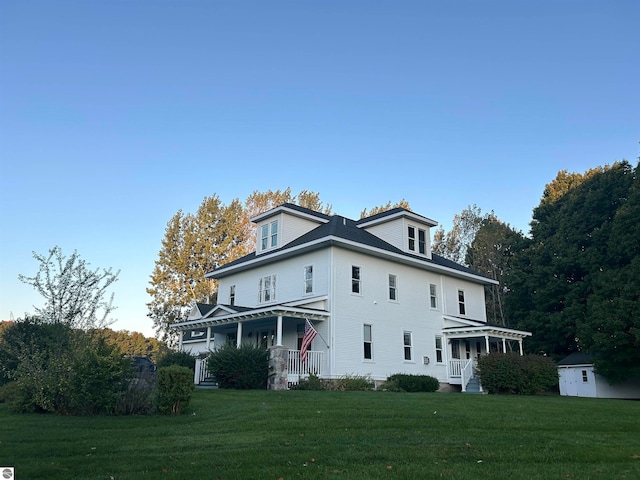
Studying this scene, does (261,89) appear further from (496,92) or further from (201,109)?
(496,92)

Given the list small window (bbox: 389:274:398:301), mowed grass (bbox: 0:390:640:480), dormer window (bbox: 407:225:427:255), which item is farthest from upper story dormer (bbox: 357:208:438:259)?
mowed grass (bbox: 0:390:640:480)

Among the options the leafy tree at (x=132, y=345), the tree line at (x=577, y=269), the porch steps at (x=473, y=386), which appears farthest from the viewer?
the tree line at (x=577, y=269)

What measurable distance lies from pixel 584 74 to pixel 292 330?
15274mm

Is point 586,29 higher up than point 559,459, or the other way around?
point 586,29

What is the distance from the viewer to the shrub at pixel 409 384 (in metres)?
20.4

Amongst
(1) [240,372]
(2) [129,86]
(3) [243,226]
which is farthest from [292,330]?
(3) [243,226]

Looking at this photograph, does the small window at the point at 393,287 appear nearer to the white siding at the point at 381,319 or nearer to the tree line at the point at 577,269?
the white siding at the point at 381,319

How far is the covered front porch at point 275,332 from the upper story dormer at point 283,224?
3.62 m

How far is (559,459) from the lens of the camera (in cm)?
671

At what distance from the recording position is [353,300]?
22172 mm

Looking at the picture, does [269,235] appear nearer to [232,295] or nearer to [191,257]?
[232,295]

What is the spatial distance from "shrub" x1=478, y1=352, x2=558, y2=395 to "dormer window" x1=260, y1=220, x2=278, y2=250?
11095mm

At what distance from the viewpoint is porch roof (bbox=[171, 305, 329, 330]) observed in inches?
787

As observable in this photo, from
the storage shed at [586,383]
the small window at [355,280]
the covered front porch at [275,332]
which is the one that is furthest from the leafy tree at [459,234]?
the covered front porch at [275,332]
